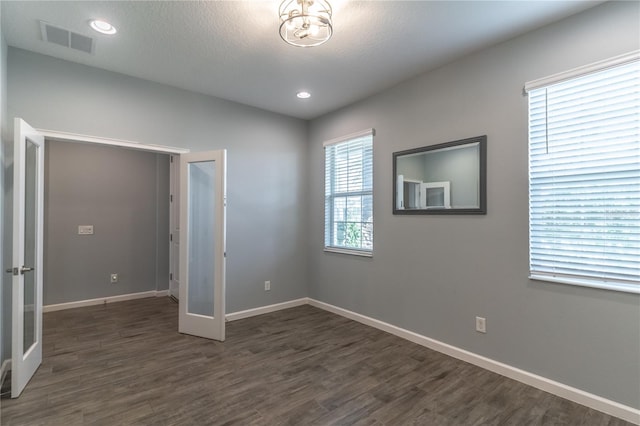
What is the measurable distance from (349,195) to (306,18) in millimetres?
2450

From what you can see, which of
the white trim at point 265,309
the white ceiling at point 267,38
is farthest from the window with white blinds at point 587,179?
the white trim at point 265,309

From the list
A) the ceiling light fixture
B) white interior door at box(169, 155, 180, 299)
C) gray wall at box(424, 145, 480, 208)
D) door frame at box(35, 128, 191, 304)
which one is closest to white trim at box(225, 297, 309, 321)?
white interior door at box(169, 155, 180, 299)

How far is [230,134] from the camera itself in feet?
13.5

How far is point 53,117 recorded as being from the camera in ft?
9.70

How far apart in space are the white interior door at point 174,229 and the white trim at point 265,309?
162 cm

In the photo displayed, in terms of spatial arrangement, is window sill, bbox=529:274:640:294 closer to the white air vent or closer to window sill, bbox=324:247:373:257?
window sill, bbox=324:247:373:257

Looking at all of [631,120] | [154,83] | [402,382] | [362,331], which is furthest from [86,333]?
[631,120]

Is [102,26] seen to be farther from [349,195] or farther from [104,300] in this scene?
[104,300]

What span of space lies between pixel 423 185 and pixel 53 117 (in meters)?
3.71

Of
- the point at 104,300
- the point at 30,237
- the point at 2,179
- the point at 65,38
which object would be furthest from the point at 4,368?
the point at 65,38

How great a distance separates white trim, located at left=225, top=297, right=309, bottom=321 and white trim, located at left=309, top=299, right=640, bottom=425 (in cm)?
131

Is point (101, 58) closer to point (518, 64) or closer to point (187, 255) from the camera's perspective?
point (187, 255)

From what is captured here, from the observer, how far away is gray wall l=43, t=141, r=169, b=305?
4.57 m

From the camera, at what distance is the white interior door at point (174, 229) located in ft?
16.9
